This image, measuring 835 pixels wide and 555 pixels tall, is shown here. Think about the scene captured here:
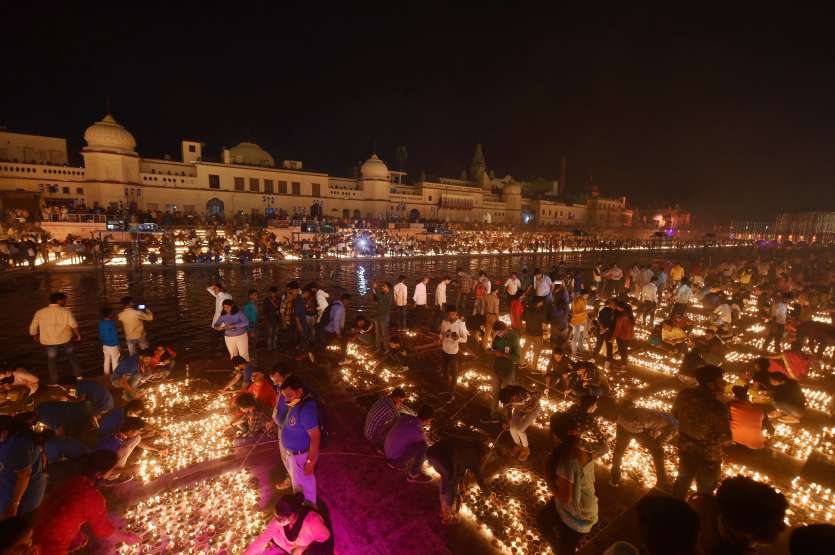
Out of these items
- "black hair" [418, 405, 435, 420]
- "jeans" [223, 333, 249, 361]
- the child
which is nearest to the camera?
"black hair" [418, 405, 435, 420]

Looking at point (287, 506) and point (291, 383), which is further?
point (291, 383)

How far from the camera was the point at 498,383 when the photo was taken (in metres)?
6.41

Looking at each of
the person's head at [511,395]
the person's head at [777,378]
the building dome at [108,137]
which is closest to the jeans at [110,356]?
the person's head at [511,395]

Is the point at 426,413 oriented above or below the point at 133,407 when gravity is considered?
above

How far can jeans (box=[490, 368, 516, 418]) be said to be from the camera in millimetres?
6277

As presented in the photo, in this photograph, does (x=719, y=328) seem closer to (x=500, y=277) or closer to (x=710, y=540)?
(x=710, y=540)

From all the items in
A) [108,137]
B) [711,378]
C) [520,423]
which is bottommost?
[520,423]

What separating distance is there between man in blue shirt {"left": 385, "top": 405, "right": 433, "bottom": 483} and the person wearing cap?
0.30m

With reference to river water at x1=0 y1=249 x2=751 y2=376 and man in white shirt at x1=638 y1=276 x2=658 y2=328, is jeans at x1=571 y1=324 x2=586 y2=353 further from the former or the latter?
river water at x1=0 y1=249 x2=751 y2=376

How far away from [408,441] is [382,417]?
2.04ft

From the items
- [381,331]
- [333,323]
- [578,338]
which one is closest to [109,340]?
[333,323]

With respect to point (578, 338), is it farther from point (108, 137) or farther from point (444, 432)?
point (108, 137)

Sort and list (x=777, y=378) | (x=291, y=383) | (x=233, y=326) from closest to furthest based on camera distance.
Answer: (x=291, y=383) < (x=777, y=378) < (x=233, y=326)

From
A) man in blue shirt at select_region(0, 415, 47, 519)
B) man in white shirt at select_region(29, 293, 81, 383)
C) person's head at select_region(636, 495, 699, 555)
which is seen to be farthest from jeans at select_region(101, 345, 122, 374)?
person's head at select_region(636, 495, 699, 555)
